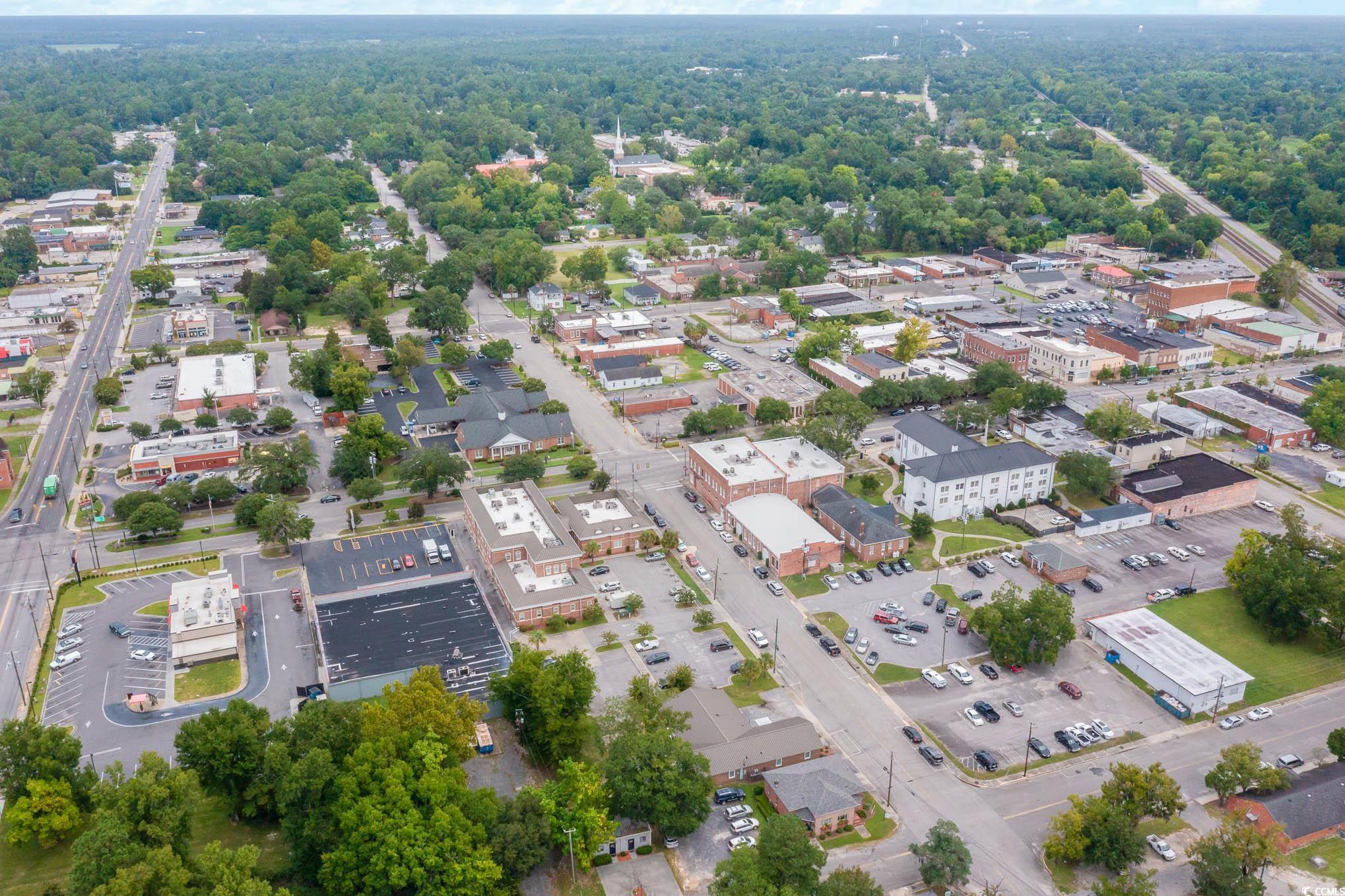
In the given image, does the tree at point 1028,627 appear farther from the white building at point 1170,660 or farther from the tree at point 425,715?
the tree at point 425,715

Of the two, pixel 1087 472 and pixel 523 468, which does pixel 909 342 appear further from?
pixel 523 468

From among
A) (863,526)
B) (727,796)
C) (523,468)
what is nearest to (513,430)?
(523,468)

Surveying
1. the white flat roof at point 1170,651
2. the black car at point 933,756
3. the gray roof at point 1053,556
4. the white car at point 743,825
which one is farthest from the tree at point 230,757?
the gray roof at point 1053,556

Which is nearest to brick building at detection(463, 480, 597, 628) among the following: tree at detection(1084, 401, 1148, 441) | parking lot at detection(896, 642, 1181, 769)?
parking lot at detection(896, 642, 1181, 769)

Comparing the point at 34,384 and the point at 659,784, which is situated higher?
the point at 659,784

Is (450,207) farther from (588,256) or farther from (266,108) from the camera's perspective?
(266,108)
